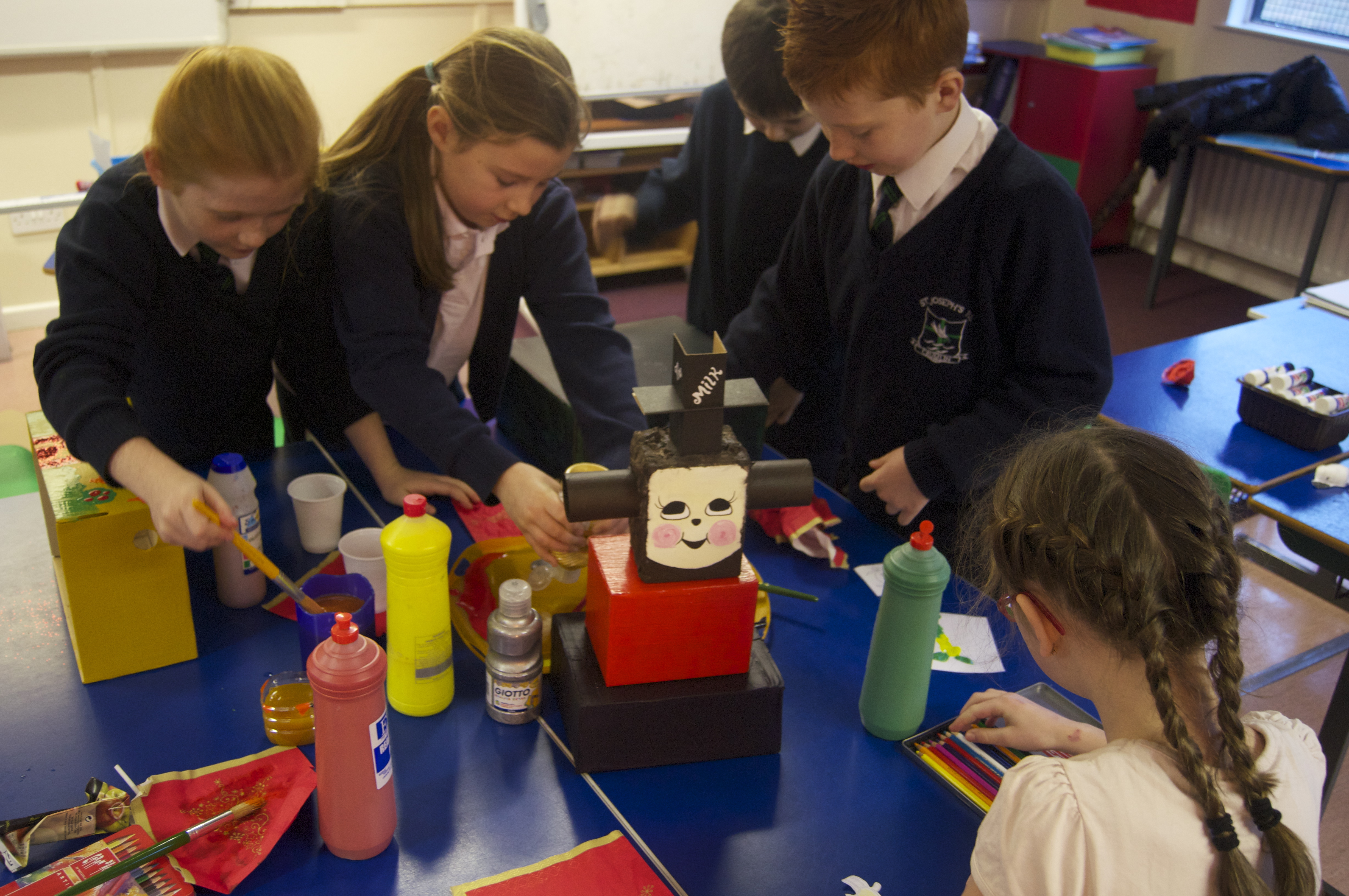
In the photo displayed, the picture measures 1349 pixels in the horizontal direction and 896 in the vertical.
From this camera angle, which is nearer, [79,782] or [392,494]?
[79,782]

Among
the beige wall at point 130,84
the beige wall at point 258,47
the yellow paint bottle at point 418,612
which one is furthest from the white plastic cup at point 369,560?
the beige wall at point 130,84

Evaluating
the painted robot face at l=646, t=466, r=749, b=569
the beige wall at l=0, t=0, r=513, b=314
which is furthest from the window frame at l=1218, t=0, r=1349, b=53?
the painted robot face at l=646, t=466, r=749, b=569

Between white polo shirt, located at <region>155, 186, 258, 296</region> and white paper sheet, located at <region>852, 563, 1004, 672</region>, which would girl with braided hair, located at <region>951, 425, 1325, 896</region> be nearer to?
white paper sheet, located at <region>852, 563, 1004, 672</region>

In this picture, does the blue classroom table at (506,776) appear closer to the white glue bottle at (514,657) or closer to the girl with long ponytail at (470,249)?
the white glue bottle at (514,657)

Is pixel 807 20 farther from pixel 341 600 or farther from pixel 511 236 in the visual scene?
pixel 341 600

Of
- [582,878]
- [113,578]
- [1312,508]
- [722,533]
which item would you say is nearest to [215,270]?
[113,578]

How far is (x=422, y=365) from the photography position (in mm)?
1404

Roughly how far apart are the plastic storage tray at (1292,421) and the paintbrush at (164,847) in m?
1.81

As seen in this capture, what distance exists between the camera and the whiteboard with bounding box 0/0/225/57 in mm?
3391

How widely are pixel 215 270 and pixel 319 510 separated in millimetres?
357

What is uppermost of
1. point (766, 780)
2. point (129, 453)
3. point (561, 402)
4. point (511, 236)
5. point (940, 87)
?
point (940, 87)

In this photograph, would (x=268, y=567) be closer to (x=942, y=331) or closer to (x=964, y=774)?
(x=964, y=774)

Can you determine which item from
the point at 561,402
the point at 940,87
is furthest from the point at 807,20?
the point at 561,402

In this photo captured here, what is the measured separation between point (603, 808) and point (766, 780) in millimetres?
176
